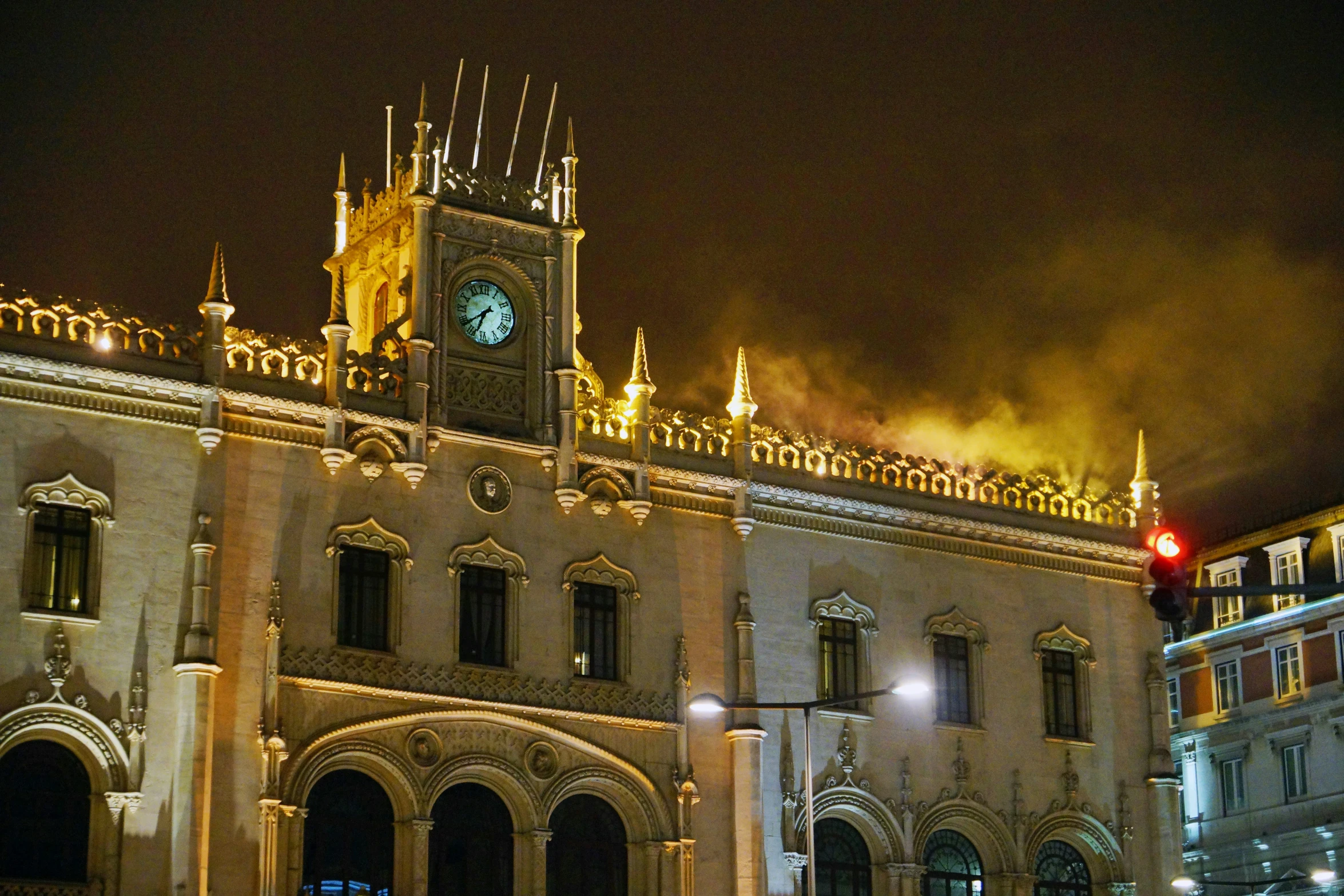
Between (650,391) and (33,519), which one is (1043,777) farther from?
(33,519)

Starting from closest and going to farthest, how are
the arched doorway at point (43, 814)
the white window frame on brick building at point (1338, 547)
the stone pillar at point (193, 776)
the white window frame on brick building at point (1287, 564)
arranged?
the arched doorway at point (43, 814) → the stone pillar at point (193, 776) → the white window frame on brick building at point (1338, 547) → the white window frame on brick building at point (1287, 564)

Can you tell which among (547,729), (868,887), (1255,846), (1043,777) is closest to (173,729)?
(547,729)

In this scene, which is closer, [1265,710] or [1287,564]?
[1265,710]

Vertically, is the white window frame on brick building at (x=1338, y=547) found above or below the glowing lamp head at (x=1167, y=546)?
above

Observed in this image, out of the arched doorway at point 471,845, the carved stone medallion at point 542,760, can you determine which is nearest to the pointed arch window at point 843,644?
the carved stone medallion at point 542,760

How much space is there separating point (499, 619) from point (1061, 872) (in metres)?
16.3

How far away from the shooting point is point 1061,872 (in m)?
57.4

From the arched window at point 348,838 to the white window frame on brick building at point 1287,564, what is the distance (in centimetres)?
3084

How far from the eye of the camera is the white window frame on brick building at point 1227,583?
7069cm

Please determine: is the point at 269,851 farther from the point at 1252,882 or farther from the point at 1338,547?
the point at 1338,547

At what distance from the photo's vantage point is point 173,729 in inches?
1816

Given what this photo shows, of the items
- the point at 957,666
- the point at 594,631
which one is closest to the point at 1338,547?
the point at 957,666

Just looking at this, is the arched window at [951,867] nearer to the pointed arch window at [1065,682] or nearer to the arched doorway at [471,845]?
the pointed arch window at [1065,682]

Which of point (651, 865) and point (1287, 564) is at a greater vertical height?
point (1287, 564)
